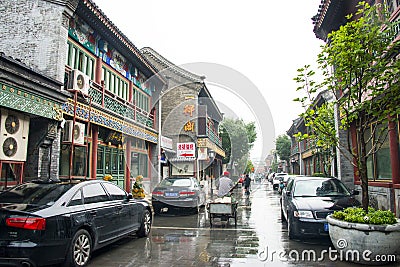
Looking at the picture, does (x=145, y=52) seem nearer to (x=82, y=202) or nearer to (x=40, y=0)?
(x=40, y=0)

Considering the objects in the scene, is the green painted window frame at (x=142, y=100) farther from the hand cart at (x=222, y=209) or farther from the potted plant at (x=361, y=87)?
the potted plant at (x=361, y=87)

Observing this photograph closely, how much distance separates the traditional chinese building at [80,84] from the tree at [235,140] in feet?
75.7

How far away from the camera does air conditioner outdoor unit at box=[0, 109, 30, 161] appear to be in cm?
705

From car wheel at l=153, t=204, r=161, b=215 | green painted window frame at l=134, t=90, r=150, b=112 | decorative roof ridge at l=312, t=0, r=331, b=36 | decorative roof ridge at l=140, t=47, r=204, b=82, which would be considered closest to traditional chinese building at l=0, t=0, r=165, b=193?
green painted window frame at l=134, t=90, r=150, b=112

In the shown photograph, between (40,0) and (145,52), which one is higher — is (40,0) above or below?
below

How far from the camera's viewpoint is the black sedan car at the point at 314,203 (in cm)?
648

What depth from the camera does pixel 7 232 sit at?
4.26 metres

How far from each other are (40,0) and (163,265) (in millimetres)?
8265

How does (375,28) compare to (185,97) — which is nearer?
(375,28)

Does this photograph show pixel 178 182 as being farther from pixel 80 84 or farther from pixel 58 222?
pixel 58 222

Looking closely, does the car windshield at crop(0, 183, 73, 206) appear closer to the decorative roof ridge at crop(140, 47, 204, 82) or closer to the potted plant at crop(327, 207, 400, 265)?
the potted plant at crop(327, 207, 400, 265)

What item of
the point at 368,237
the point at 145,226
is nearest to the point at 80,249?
the point at 145,226

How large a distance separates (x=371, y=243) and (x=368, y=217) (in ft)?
1.56

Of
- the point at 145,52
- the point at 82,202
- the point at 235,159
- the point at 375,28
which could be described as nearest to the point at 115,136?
the point at 82,202
